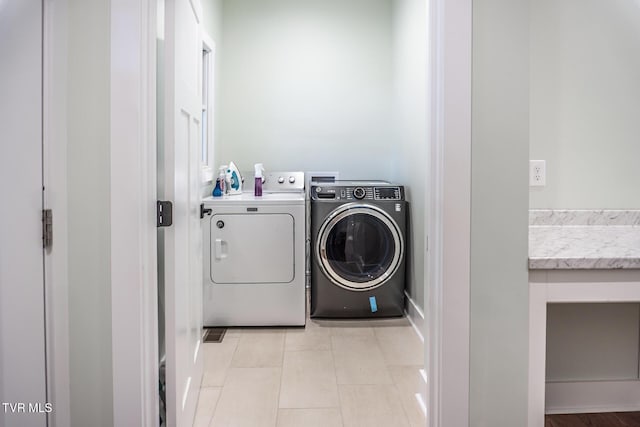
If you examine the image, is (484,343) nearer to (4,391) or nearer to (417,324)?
(4,391)

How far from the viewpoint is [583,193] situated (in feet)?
6.78

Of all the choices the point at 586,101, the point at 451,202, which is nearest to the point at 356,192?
the point at 586,101

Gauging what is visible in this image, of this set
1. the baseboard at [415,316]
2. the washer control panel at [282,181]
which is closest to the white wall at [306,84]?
the washer control panel at [282,181]

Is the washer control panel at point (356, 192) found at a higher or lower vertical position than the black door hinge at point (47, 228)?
higher

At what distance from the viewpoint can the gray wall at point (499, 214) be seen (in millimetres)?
1402

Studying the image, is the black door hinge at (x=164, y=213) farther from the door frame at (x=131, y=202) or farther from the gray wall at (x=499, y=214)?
the gray wall at (x=499, y=214)

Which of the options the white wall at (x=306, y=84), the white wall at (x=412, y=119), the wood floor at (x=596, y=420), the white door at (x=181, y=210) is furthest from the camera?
the white wall at (x=306, y=84)

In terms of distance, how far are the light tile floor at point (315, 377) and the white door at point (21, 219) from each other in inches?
37.8

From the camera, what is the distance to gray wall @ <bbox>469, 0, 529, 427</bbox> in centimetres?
140

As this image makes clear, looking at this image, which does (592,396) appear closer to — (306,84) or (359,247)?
(359,247)

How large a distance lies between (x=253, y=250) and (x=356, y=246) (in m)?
0.71

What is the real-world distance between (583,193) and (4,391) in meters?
2.12

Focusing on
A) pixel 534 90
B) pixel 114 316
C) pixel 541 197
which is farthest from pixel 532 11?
pixel 114 316

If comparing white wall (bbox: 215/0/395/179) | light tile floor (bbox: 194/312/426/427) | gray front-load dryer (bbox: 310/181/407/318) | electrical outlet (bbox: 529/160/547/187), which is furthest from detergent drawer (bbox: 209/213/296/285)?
electrical outlet (bbox: 529/160/547/187)
